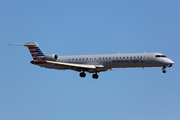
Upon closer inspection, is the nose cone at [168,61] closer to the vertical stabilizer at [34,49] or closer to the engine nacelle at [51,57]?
the engine nacelle at [51,57]

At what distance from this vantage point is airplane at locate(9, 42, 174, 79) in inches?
2056

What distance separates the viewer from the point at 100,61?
54.8m

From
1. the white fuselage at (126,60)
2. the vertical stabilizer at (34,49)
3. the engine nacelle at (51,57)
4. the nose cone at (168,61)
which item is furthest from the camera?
the vertical stabilizer at (34,49)

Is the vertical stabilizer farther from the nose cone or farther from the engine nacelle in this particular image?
the nose cone

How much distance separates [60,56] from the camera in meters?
59.0

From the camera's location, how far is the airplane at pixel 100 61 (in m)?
52.2

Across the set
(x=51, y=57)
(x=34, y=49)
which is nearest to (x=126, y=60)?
(x=51, y=57)

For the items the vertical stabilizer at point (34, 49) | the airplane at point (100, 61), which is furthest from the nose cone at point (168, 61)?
the vertical stabilizer at point (34, 49)

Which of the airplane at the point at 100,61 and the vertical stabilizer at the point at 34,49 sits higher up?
the vertical stabilizer at the point at 34,49

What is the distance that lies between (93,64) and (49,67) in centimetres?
826

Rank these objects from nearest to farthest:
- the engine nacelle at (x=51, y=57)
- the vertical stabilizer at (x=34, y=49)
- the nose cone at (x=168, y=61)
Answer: the nose cone at (x=168, y=61) < the engine nacelle at (x=51, y=57) < the vertical stabilizer at (x=34, y=49)

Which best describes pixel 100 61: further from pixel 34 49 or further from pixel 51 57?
pixel 34 49

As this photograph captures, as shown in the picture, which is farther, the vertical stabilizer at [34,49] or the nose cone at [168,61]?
the vertical stabilizer at [34,49]

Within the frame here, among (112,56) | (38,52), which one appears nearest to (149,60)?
(112,56)
